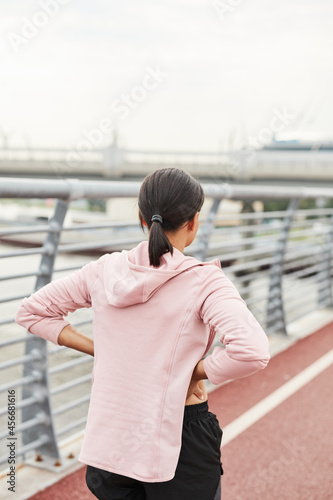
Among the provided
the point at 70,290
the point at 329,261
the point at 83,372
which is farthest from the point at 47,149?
the point at 70,290

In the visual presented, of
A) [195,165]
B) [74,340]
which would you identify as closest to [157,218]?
[74,340]

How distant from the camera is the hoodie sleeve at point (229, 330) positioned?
1.74 metres

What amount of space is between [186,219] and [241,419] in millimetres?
3021

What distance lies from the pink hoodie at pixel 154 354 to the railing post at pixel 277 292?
488 cm

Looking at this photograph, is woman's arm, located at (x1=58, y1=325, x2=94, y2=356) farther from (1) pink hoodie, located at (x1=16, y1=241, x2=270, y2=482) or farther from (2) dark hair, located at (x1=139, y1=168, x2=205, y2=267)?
(2) dark hair, located at (x1=139, y1=168, x2=205, y2=267)

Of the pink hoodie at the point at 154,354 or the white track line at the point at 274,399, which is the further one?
the white track line at the point at 274,399

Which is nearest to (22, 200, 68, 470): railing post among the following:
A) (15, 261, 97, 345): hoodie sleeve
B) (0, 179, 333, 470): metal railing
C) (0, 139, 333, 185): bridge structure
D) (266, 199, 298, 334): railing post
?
(0, 179, 333, 470): metal railing

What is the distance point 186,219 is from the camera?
1.88 metres

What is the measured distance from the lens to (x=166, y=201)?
185 cm

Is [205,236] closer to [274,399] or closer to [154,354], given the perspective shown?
[274,399]

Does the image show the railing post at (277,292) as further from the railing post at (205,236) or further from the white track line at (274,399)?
the railing post at (205,236)

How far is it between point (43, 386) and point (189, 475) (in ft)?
5.82

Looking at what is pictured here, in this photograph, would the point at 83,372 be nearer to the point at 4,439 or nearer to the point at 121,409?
the point at 4,439

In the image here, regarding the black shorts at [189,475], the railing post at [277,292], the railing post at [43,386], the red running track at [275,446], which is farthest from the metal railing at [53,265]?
the black shorts at [189,475]
